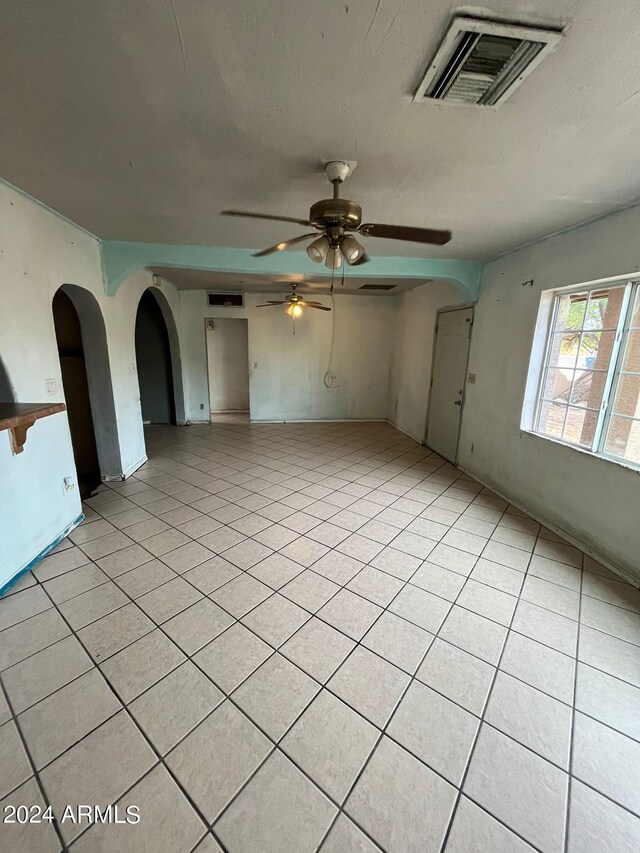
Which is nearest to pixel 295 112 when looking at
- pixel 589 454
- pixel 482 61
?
pixel 482 61

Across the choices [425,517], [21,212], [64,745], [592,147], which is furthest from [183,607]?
[592,147]

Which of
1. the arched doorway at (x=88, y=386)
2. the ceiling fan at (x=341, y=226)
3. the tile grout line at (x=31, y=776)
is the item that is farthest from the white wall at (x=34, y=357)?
the ceiling fan at (x=341, y=226)

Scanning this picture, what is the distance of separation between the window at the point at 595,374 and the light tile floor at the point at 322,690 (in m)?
0.92

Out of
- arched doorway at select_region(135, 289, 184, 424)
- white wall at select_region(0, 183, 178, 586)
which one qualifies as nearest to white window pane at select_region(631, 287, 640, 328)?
white wall at select_region(0, 183, 178, 586)

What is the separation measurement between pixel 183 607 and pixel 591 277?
362 cm

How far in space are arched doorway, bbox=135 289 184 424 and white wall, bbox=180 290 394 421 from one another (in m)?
0.22

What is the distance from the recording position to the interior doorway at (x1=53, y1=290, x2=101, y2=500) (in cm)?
356

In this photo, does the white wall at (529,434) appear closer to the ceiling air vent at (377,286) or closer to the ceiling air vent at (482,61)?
the ceiling air vent at (482,61)

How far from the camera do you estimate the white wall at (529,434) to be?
229 cm

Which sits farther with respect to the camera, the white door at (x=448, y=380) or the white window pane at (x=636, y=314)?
the white door at (x=448, y=380)

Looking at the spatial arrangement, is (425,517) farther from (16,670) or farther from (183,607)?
(16,670)

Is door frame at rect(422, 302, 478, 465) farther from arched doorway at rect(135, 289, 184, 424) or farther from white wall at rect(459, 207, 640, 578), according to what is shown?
arched doorway at rect(135, 289, 184, 424)

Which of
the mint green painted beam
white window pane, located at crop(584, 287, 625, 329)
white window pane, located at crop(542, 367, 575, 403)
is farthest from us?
the mint green painted beam

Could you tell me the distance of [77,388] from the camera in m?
3.81
